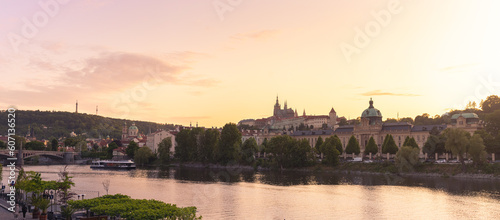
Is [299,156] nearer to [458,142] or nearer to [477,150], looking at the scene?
[458,142]

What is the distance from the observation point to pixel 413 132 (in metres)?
155

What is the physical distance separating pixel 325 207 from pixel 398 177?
5272cm

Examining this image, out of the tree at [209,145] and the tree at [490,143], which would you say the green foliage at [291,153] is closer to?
the tree at [209,145]

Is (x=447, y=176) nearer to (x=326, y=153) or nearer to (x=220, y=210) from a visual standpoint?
(x=326, y=153)

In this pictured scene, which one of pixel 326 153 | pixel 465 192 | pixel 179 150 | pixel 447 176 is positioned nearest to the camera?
pixel 465 192

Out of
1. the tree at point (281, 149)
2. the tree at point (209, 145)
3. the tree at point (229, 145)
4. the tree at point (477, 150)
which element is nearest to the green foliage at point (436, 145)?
the tree at point (477, 150)

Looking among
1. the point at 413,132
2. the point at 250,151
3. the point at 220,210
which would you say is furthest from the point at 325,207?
the point at 413,132

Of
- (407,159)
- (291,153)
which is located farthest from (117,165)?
(407,159)

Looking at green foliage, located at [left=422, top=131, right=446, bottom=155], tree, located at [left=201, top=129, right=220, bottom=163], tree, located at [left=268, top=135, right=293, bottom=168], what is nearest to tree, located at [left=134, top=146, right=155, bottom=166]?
tree, located at [left=201, top=129, right=220, bottom=163]

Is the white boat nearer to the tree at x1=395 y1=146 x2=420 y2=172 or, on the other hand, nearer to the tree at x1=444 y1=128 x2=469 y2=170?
the tree at x1=395 y1=146 x2=420 y2=172

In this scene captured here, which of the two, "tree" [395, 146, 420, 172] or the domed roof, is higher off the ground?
the domed roof

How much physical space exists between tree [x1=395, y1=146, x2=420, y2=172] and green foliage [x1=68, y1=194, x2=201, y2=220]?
85004mm

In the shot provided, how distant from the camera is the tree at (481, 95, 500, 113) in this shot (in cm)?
17500

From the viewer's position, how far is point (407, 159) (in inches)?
4323
